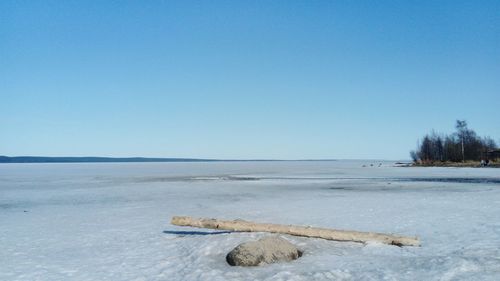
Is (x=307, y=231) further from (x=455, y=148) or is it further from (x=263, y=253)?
(x=455, y=148)

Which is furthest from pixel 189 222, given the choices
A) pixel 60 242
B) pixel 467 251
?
pixel 467 251

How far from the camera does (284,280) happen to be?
22.4 ft

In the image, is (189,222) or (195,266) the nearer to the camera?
(195,266)

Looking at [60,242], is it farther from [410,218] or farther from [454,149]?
[454,149]

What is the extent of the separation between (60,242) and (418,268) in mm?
7902

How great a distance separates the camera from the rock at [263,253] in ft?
25.7

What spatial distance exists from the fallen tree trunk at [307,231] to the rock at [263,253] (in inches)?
46.5

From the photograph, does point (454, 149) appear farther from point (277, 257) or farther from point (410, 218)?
point (277, 257)

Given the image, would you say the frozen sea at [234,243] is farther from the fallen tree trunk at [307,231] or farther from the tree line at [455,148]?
the tree line at [455,148]

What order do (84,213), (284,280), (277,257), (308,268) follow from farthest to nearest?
(84,213), (277,257), (308,268), (284,280)

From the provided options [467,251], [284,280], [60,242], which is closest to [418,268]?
[467,251]

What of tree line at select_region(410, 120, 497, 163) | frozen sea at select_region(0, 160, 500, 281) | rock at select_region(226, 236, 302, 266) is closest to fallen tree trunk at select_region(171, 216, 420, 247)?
frozen sea at select_region(0, 160, 500, 281)

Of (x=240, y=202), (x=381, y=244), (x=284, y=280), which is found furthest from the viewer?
(x=240, y=202)

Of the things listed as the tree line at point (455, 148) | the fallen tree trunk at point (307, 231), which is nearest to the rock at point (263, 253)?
the fallen tree trunk at point (307, 231)
